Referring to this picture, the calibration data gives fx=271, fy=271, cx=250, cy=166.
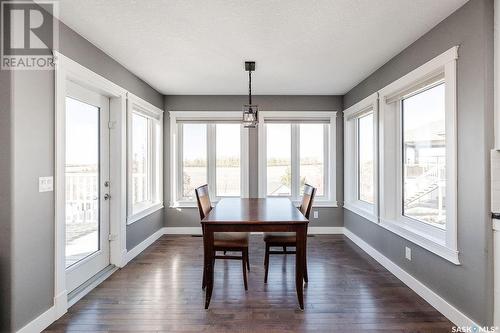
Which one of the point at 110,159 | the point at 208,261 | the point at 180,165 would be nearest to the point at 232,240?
the point at 208,261

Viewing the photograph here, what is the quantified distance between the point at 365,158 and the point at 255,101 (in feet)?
6.74

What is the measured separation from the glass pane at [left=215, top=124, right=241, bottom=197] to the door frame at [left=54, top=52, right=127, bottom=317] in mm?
1789

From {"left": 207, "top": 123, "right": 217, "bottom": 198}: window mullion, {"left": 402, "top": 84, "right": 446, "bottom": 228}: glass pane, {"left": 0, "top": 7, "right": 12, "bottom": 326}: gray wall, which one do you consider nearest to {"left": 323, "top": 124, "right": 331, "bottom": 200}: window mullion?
{"left": 402, "top": 84, "right": 446, "bottom": 228}: glass pane

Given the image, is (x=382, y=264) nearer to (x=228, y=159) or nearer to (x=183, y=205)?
(x=228, y=159)

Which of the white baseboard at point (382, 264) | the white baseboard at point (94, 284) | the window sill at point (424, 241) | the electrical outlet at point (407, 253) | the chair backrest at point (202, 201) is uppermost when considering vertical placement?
the chair backrest at point (202, 201)

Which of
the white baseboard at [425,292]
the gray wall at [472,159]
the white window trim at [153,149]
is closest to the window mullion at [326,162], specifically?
the white baseboard at [425,292]

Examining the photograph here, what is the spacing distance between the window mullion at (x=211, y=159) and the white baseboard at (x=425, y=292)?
2663 mm

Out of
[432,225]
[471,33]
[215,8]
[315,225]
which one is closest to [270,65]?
[215,8]

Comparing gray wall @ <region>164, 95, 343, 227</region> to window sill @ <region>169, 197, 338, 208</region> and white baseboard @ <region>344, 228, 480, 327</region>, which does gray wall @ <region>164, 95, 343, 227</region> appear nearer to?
window sill @ <region>169, 197, 338, 208</region>

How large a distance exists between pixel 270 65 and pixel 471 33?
1.92 meters

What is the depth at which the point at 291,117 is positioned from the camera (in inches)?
187

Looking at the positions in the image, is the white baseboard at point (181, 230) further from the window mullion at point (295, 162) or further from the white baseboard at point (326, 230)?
the white baseboard at point (326, 230)

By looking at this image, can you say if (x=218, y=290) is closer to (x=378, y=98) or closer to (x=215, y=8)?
(x=215, y=8)

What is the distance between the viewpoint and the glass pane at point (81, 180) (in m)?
2.58
